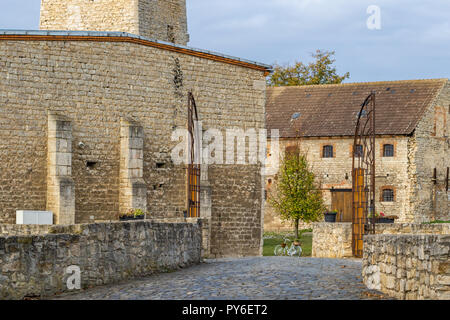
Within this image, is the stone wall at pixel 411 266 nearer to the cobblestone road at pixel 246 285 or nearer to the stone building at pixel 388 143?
the cobblestone road at pixel 246 285

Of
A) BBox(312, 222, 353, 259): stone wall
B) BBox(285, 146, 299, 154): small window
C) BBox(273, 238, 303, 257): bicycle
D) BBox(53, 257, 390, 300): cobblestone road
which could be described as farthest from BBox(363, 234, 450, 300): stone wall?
BBox(285, 146, 299, 154): small window

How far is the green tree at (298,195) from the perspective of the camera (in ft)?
125

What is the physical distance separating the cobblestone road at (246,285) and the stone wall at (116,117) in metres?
8.25

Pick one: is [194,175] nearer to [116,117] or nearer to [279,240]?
[116,117]

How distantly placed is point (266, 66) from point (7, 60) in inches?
372

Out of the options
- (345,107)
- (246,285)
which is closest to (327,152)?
(345,107)

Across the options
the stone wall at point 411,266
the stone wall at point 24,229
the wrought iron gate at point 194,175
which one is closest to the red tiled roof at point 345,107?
the wrought iron gate at point 194,175

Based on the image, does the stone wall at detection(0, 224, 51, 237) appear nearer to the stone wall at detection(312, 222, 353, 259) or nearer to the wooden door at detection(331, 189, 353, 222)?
the stone wall at detection(312, 222, 353, 259)

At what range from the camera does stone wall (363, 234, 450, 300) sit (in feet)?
26.3

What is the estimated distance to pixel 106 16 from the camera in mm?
27000

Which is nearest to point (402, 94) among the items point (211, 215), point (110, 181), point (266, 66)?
point (266, 66)

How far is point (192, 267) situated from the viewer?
14.2 metres

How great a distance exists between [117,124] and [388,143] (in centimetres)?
2271
